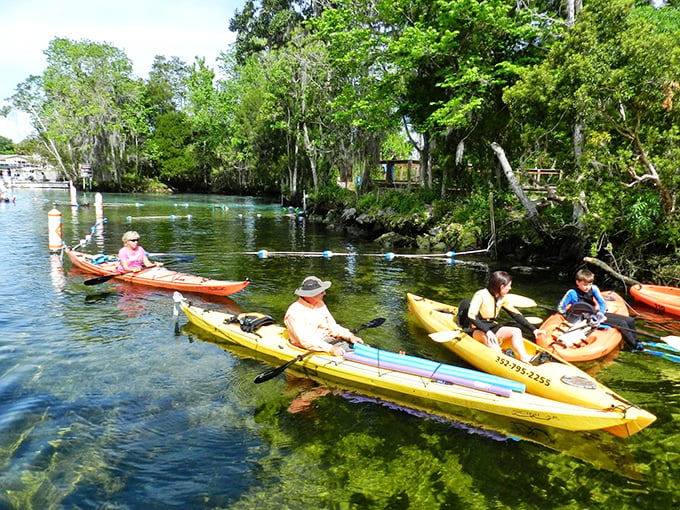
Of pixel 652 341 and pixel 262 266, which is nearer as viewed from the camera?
pixel 652 341

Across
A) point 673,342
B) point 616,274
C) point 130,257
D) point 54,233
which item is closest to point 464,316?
point 673,342

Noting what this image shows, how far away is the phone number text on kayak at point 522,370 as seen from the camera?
5.80 m

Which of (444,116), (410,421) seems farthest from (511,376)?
(444,116)

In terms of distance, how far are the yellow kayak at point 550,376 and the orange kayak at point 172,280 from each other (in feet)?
18.3

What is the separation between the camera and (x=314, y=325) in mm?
6988

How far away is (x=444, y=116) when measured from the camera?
60.4 feet

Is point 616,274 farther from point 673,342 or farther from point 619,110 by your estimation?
point 673,342

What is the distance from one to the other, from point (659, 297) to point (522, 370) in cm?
652

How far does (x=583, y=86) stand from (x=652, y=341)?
18.6 feet

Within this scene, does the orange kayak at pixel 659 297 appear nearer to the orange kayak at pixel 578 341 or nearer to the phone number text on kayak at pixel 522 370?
the orange kayak at pixel 578 341

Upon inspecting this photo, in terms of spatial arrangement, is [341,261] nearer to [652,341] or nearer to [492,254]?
[492,254]

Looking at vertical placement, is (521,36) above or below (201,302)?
above

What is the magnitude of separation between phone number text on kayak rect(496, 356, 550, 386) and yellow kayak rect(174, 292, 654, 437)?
1.21 feet

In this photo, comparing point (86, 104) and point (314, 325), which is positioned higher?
point (86, 104)
